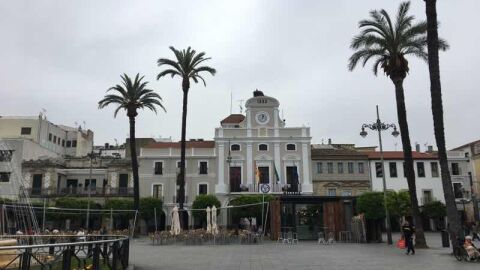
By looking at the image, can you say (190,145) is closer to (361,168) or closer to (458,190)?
(361,168)

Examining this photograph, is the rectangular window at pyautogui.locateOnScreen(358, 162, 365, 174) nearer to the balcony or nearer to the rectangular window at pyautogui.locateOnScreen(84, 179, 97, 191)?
the balcony

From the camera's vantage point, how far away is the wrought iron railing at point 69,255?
30.7ft

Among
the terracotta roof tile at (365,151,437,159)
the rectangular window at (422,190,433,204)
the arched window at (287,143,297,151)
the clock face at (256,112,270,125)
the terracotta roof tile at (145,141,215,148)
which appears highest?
the clock face at (256,112,270,125)

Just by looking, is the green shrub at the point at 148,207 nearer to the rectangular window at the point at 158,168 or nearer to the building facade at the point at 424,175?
the rectangular window at the point at 158,168

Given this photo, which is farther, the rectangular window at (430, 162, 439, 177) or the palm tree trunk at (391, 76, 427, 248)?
the rectangular window at (430, 162, 439, 177)

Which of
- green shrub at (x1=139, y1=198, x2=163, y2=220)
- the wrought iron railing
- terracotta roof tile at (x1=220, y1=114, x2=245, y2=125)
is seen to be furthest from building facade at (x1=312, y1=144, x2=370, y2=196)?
the wrought iron railing

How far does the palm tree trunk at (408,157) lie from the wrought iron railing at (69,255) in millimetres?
18767

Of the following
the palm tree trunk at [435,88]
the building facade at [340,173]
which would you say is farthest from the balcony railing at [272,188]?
the palm tree trunk at [435,88]

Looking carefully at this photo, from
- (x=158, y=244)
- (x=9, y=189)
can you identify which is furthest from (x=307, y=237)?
(x=9, y=189)

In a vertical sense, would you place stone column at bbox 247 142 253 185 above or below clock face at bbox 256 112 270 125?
below

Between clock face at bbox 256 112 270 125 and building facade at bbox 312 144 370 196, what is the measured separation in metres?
7.82

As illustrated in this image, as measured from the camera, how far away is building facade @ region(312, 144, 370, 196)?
58.6m

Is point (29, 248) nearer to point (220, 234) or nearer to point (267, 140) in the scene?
point (220, 234)

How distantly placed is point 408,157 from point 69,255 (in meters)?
23.0
